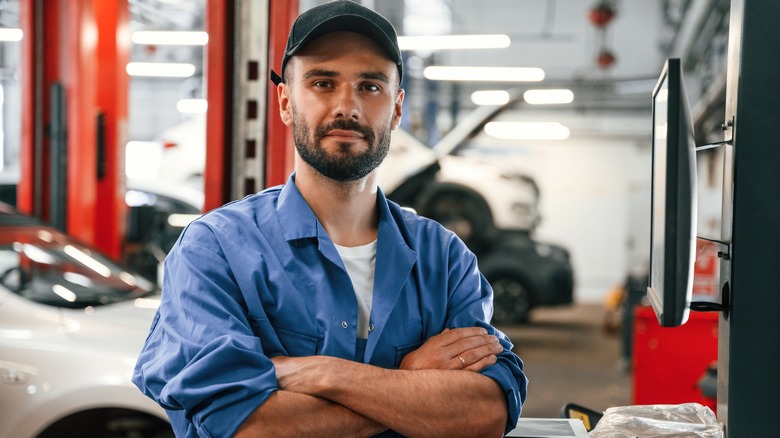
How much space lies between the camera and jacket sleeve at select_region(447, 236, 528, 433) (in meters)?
1.60

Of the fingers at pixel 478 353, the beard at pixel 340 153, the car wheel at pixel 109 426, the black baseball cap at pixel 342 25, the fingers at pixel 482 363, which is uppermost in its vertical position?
the black baseball cap at pixel 342 25

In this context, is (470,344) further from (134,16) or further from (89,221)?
(134,16)

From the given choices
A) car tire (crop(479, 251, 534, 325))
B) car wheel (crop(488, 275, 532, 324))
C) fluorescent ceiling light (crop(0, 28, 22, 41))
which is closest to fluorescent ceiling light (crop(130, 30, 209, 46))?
fluorescent ceiling light (crop(0, 28, 22, 41))

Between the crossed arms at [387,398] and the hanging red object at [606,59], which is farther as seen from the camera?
the hanging red object at [606,59]

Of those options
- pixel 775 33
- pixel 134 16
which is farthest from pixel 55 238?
pixel 134 16

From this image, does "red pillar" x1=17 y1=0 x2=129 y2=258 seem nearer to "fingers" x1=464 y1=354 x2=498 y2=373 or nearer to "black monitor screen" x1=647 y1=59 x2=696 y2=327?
"fingers" x1=464 y1=354 x2=498 y2=373

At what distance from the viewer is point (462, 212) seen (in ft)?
31.4

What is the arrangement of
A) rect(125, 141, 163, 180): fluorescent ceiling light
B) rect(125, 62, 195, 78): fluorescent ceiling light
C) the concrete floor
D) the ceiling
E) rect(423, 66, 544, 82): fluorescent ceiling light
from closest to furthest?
the concrete floor → the ceiling → rect(125, 62, 195, 78): fluorescent ceiling light → rect(423, 66, 544, 82): fluorescent ceiling light → rect(125, 141, 163, 180): fluorescent ceiling light

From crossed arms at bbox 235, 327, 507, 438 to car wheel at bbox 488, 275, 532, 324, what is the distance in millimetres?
8491

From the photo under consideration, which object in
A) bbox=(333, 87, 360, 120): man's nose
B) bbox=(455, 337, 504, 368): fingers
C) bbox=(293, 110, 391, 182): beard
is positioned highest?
bbox=(333, 87, 360, 120): man's nose

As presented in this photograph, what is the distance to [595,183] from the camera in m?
17.7

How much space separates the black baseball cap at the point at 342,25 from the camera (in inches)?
62.9

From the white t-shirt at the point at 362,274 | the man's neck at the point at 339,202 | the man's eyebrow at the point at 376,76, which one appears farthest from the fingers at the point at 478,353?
the man's eyebrow at the point at 376,76

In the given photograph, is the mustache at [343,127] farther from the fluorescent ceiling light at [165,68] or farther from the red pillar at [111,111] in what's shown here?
the fluorescent ceiling light at [165,68]
